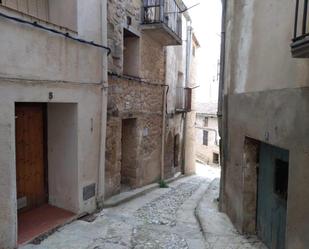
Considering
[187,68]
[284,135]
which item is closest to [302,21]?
[284,135]

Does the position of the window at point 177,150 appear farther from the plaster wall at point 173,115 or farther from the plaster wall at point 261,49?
the plaster wall at point 261,49

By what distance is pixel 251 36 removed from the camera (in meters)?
5.57

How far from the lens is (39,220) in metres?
5.84

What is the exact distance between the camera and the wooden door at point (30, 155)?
5.99 metres

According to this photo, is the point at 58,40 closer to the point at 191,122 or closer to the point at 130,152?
the point at 130,152

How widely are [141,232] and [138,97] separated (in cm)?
435

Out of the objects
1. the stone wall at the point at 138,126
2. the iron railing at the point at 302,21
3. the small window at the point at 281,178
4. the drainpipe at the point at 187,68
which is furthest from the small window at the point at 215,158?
the iron railing at the point at 302,21

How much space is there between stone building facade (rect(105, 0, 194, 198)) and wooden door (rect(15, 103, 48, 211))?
1.65m

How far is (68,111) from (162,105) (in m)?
5.37

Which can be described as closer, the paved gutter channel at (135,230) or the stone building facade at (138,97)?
the paved gutter channel at (135,230)

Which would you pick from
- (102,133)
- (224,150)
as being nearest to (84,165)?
(102,133)

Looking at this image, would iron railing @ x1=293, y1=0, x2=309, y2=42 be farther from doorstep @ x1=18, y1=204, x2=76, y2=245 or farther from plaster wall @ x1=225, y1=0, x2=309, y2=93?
doorstep @ x1=18, y1=204, x2=76, y2=245

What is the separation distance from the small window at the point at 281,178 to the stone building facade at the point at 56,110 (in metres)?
3.47

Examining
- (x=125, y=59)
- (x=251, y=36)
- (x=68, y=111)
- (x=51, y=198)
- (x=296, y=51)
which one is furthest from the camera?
(x=125, y=59)
